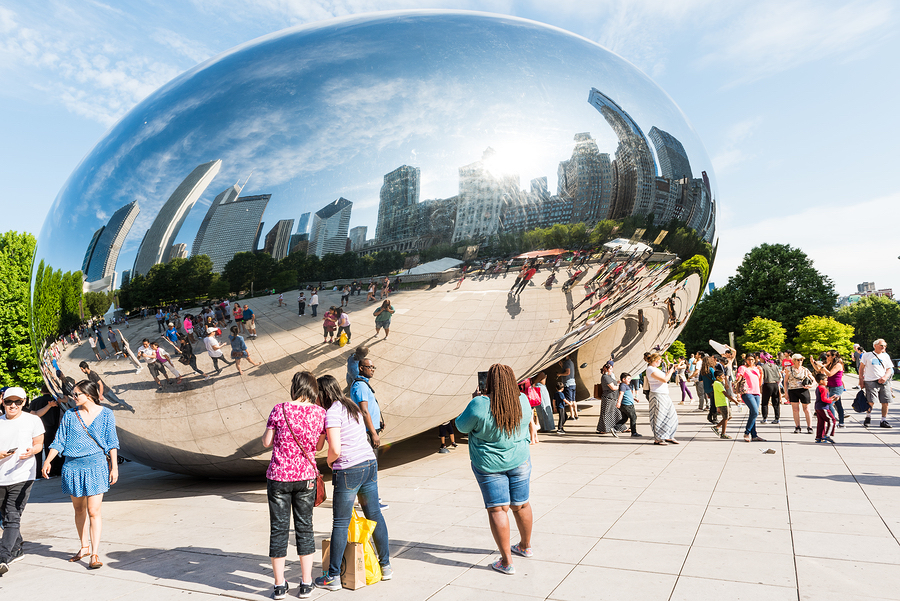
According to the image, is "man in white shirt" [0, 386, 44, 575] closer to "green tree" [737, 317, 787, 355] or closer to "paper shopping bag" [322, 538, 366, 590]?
"paper shopping bag" [322, 538, 366, 590]

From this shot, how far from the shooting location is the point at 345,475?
3.82 meters

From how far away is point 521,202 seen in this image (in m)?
5.29

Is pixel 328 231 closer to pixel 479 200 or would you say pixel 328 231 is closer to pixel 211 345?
pixel 479 200

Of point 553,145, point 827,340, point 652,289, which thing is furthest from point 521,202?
point 827,340

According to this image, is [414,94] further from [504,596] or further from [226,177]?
[504,596]

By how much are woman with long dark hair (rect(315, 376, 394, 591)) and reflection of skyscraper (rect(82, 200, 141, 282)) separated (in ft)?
9.95

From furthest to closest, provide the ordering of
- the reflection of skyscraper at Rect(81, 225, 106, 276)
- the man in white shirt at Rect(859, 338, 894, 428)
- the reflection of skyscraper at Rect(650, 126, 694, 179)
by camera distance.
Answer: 1. the man in white shirt at Rect(859, 338, 894, 428)
2. the reflection of skyscraper at Rect(650, 126, 694, 179)
3. the reflection of skyscraper at Rect(81, 225, 106, 276)

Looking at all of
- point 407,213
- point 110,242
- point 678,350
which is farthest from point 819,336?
point 110,242

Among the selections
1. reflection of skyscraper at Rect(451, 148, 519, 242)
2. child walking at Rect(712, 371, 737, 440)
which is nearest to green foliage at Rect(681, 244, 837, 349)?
child walking at Rect(712, 371, 737, 440)

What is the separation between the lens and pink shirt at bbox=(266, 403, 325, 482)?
3670 mm

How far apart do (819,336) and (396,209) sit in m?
45.6

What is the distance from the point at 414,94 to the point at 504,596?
14.6 ft

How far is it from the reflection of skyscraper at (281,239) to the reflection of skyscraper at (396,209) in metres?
0.83

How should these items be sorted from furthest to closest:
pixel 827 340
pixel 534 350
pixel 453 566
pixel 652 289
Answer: pixel 827 340 < pixel 652 289 < pixel 534 350 < pixel 453 566
